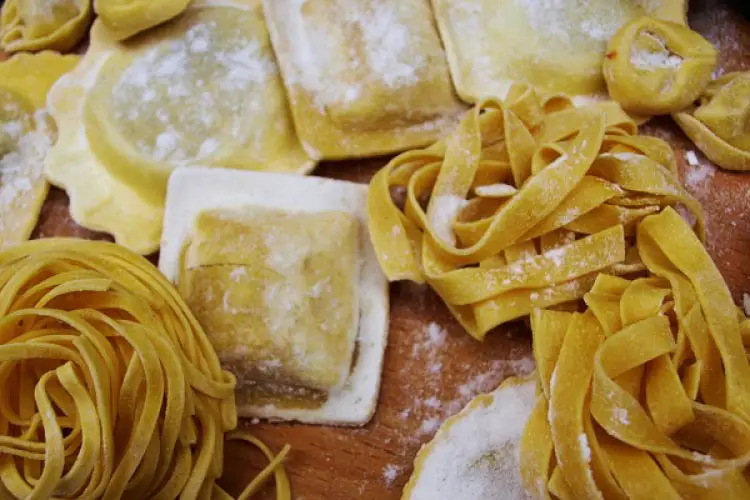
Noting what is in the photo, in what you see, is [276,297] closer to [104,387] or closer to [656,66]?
[104,387]

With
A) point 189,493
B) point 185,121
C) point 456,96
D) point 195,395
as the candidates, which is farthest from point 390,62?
point 189,493

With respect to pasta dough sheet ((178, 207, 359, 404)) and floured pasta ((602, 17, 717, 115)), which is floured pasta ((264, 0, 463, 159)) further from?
floured pasta ((602, 17, 717, 115))

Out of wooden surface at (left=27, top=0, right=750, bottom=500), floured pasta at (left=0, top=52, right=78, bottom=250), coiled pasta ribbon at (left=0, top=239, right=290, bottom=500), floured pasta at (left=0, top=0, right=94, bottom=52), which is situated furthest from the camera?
floured pasta at (left=0, top=0, right=94, bottom=52)

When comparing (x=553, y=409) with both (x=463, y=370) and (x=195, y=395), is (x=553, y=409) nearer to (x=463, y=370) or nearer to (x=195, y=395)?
(x=463, y=370)

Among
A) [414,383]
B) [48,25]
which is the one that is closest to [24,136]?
[48,25]

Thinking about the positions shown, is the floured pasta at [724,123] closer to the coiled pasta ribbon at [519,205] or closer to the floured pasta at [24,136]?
the coiled pasta ribbon at [519,205]

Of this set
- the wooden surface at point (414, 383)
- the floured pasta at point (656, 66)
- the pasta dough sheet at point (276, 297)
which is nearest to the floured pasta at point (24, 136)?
the pasta dough sheet at point (276, 297)

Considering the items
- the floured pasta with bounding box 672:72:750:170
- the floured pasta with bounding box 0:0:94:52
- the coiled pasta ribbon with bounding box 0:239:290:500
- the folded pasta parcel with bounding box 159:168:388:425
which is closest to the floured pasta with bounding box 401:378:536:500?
the folded pasta parcel with bounding box 159:168:388:425
